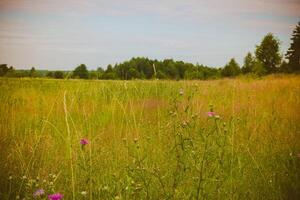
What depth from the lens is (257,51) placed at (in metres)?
33.2

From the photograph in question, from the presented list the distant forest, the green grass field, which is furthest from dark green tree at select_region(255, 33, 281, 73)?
the green grass field

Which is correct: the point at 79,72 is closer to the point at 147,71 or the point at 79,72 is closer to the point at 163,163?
the point at 163,163

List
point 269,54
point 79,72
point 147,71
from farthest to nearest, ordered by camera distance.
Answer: point 269,54, point 147,71, point 79,72

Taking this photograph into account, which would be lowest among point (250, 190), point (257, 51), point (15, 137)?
point (250, 190)

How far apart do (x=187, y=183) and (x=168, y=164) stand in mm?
317

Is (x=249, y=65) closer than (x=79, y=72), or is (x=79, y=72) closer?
(x=79, y=72)

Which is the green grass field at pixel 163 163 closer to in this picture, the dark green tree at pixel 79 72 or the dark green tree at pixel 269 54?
the dark green tree at pixel 79 72

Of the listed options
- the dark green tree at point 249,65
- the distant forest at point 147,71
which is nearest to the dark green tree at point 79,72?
the distant forest at point 147,71

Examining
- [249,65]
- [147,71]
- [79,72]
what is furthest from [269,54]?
[79,72]

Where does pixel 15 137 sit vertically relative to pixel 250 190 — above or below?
above

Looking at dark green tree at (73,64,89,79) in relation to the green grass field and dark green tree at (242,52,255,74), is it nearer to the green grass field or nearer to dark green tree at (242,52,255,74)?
the green grass field

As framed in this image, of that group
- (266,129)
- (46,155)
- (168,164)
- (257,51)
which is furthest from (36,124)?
(257,51)

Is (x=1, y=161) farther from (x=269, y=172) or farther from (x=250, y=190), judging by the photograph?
(x=269, y=172)

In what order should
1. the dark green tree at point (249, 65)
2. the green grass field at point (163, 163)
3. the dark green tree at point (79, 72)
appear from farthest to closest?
the dark green tree at point (249, 65) → the dark green tree at point (79, 72) → the green grass field at point (163, 163)
